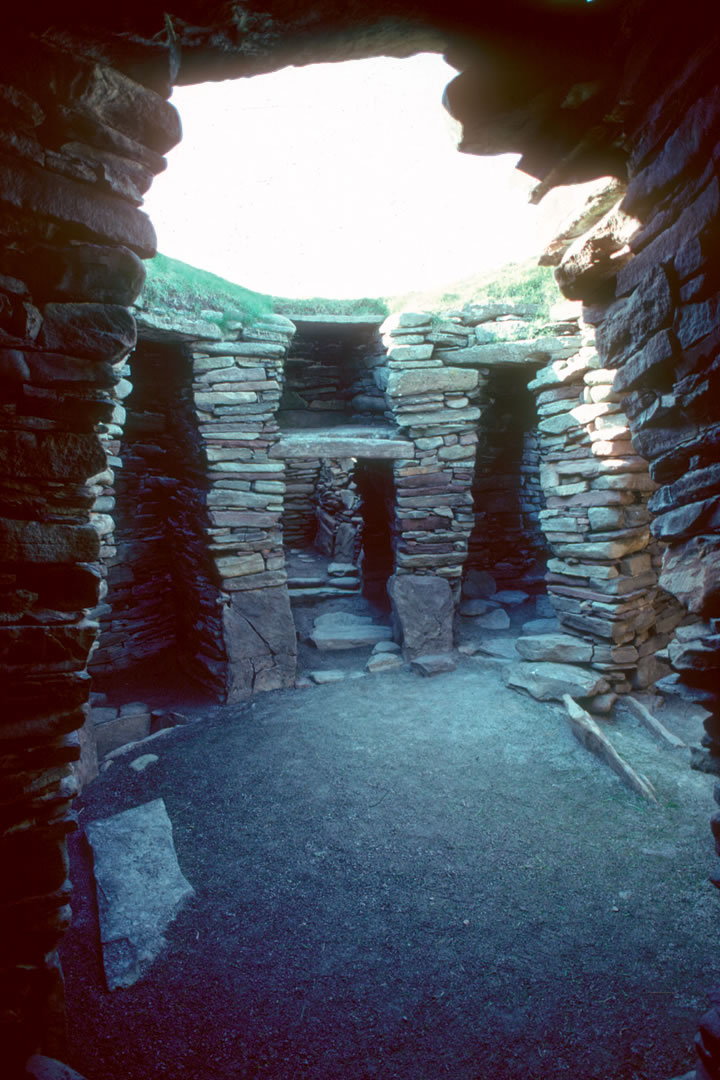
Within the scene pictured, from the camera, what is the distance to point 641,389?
2.34 meters

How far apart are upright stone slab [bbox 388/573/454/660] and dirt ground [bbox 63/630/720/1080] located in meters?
1.41

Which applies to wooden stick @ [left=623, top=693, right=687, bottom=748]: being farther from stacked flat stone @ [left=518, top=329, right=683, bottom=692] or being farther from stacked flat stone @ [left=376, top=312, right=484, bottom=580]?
stacked flat stone @ [left=376, top=312, right=484, bottom=580]

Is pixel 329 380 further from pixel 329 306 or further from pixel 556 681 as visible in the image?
pixel 556 681

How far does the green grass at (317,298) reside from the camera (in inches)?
235

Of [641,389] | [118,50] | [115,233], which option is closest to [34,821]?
[115,233]

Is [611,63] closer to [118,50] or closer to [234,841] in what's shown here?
[118,50]

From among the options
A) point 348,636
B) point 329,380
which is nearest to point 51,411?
point 348,636

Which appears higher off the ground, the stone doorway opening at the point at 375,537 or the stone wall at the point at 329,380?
the stone wall at the point at 329,380

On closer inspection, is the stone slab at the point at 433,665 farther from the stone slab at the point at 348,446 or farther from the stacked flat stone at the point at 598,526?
the stone slab at the point at 348,446

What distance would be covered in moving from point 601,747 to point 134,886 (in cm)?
365

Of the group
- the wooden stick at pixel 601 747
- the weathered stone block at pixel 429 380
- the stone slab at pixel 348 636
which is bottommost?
the wooden stick at pixel 601 747

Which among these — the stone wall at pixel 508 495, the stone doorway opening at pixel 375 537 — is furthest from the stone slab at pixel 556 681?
the stone wall at pixel 508 495

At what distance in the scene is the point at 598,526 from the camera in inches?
224

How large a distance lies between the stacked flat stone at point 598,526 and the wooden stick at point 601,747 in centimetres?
68
